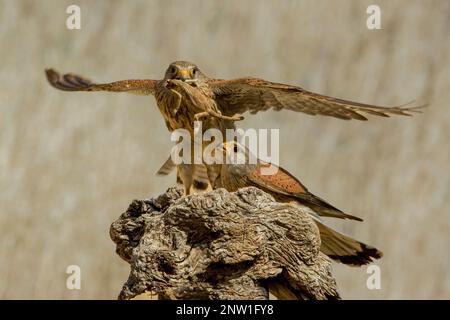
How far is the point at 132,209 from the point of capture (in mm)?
5711

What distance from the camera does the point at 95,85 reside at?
6.93 m

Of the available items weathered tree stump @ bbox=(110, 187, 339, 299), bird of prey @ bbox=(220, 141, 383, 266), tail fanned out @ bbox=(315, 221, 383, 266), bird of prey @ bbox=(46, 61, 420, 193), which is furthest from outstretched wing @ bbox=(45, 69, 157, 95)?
weathered tree stump @ bbox=(110, 187, 339, 299)

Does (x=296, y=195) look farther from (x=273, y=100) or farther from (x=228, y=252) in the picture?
(x=228, y=252)

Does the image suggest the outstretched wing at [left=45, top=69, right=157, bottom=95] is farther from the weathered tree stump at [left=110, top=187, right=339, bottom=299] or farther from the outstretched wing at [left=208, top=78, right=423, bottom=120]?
the weathered tree stump at [left=110, top=187, right=339, bottom=299]

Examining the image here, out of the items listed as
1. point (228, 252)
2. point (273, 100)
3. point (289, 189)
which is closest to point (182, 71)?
point (273, 100)

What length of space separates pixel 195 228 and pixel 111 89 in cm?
178

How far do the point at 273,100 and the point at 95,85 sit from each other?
123 cm

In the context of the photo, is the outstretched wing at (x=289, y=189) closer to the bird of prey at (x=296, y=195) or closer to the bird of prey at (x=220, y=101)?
the bird of prey at (x=296, y=195)

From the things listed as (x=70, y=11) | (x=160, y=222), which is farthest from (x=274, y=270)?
(x=70, y=11)

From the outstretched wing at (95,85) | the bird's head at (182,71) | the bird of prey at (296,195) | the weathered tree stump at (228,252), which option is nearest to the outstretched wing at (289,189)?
the bird of prey at (296,195)

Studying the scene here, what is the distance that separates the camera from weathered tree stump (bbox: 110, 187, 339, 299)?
5.10 m

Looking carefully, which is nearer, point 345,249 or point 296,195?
point 345,249

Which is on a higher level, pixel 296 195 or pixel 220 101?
pixel 220 101
